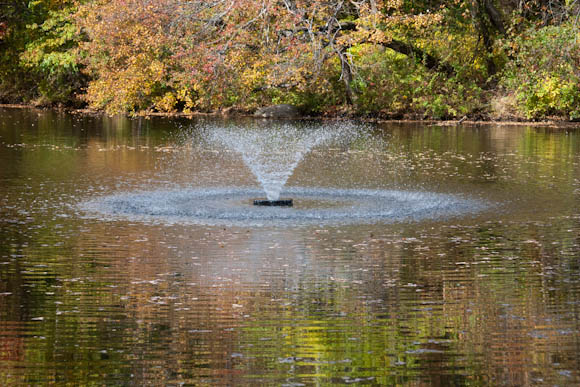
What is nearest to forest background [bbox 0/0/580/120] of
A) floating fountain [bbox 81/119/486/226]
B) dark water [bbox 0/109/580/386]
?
floating fountain [bbox 81/119/486/226]

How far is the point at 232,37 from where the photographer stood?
35969 mm

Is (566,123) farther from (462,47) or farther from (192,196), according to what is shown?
(192,196)

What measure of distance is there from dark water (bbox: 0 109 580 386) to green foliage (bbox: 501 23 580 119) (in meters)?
16.0

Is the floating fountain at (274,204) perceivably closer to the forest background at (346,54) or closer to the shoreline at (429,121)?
the forest background at (346,54)

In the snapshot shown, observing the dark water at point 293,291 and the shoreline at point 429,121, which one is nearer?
the dark water at point 293,291

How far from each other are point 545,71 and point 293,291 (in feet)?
93.6

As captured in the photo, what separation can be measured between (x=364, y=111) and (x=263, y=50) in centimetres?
743

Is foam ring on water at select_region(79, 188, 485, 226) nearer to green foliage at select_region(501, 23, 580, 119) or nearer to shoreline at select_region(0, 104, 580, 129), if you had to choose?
green foliage at select_region(501, 23, 580, 119)

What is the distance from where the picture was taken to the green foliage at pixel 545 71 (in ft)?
117

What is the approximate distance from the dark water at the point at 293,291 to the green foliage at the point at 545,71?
15994 mm

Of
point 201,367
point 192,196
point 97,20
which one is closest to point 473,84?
point 97,20

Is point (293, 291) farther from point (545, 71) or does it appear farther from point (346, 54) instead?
point (346, 54)

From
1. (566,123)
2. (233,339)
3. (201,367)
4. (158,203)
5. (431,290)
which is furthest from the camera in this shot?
(566,123)

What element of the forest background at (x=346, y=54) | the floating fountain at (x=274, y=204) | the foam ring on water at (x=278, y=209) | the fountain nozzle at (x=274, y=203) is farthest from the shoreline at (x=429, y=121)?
the fountain nozzle at (x=274, y=203)
